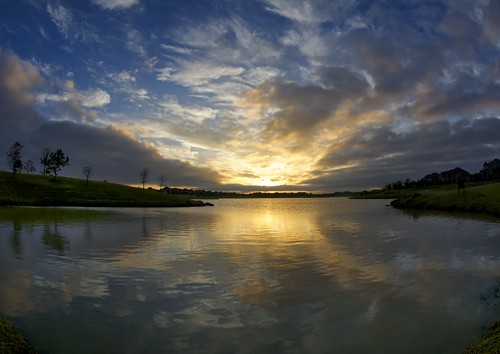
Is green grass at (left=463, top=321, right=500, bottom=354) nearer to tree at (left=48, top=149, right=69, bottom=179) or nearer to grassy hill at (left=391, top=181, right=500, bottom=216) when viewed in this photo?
grassy hill at (left=391, top=181, right=500, bottom=216)

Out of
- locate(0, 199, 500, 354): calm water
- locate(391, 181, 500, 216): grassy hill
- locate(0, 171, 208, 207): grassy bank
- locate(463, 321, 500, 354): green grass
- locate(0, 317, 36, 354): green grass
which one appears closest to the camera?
locate(463, 321, 500, 354): green grass

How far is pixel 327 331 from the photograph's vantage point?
35.7ft

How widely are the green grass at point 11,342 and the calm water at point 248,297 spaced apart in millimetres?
620

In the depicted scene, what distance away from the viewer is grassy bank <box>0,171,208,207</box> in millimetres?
97625

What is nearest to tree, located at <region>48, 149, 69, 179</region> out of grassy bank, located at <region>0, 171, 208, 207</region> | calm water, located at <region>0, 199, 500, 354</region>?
grassy bank, located at <region>0, 171, 208, 207</region>

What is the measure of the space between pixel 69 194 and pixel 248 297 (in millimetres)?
113977

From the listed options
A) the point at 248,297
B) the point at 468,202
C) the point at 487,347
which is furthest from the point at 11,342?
the point at 468,202

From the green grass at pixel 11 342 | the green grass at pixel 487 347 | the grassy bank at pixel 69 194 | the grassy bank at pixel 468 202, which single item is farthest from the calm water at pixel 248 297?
the grassy bank at pixel 69 194

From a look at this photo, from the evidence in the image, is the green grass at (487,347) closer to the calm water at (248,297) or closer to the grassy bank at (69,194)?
the calm water at (248,297)

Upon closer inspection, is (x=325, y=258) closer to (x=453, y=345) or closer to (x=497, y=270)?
(x=497, y=270)

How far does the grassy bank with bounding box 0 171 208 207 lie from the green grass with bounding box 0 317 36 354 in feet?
321

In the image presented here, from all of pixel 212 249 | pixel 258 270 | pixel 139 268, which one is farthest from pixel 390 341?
pixel 212 249

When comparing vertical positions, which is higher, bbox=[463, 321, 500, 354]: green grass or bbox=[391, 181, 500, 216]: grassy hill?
bbox=[391, 181, 500, 216]: grassy hill

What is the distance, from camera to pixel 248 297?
1453 cm
